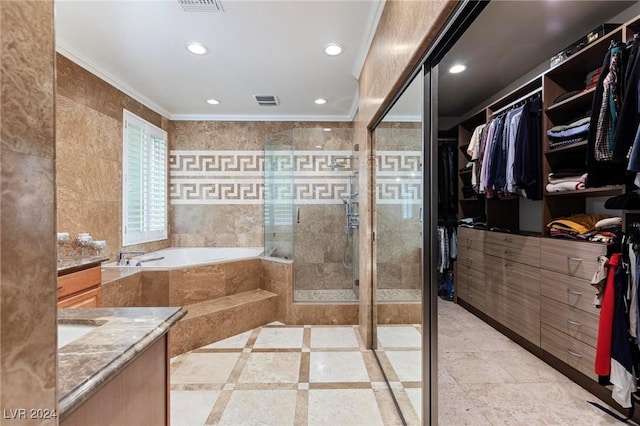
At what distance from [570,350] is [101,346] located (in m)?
2.63

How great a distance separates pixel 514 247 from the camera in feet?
8.32

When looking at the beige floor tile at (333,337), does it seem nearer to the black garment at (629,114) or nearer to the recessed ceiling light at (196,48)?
the black garment at (629,114)

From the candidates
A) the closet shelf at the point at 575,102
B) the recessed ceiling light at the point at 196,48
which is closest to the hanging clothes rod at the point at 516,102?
the closet shelf at the point at 575,102

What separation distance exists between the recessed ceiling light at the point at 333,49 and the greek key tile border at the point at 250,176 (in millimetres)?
1593

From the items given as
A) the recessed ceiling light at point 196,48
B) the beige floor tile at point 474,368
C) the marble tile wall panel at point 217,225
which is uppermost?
the recessed ceiling light at point 196,48

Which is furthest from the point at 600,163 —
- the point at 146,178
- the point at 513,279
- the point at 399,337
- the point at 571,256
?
the point at 146,178

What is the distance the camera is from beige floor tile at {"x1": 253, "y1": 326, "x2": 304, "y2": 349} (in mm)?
2611

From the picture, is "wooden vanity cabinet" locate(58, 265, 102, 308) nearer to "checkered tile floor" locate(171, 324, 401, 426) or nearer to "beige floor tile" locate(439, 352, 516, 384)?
"checkered tile floor" locate(171, 324, 401, 426)

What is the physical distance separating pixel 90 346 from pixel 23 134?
1.87 feet

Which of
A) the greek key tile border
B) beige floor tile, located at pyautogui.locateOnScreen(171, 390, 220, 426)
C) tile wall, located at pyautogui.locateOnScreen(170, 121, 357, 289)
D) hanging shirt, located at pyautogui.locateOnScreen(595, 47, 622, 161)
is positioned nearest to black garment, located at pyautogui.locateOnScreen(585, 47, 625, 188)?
hanging shirt, located at pyautogui.locateOnScreen(595, 47, 622, 161)

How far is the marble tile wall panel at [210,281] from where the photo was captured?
9.20 ft

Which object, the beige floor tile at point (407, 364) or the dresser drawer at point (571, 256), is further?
the dresser drawer at point (571, 256)

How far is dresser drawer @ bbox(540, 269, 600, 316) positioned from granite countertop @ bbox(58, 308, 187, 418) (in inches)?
92.4

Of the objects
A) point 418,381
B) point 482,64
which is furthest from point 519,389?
point 482,64
